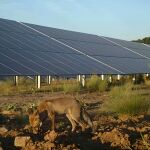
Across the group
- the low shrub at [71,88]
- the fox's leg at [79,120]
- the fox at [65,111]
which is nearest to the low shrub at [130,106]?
the fox at [65,111]

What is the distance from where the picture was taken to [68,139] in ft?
25.0

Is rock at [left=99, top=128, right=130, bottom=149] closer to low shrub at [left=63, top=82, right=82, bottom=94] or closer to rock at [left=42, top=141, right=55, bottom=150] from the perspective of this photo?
rock at [left=42, top=141, right=55, bottom=150]

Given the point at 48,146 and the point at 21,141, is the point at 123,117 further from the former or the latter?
the point at 48,146

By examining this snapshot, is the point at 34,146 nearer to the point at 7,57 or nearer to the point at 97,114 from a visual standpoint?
the point at 97,114

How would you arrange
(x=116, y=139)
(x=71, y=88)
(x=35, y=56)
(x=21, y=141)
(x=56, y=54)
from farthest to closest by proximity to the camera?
(x=56, y=54)
(x=35, y=56)
(x=71, y=88)
(x=116, y=139)
(x=21, y=141)

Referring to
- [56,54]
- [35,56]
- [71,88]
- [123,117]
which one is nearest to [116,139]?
[123,117]

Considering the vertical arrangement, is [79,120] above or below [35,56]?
below

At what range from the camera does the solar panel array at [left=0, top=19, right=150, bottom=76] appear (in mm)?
20984

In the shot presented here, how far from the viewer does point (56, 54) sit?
2503cm

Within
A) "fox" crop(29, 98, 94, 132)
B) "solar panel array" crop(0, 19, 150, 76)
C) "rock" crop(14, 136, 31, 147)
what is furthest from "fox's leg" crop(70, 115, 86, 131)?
"solar panel array" crop(0, 19, 150, 76)

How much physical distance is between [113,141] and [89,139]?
53cm

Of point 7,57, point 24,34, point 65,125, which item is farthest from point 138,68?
point 65,125

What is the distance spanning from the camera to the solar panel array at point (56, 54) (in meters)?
21.0

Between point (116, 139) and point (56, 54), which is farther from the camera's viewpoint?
point (56, 54)
